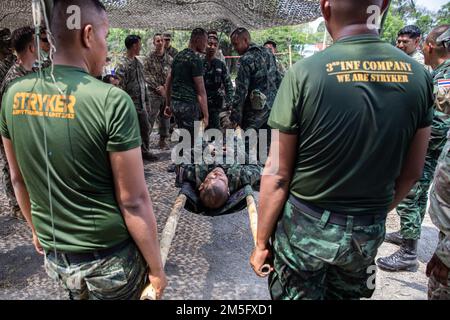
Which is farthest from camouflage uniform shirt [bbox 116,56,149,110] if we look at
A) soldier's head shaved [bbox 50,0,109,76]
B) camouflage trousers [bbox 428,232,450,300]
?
camouflage trousers [bbox 428,232,450,300]

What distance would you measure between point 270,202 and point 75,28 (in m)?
0.96

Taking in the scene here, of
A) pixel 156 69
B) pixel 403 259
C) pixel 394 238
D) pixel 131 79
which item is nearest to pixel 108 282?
pixel 403 259

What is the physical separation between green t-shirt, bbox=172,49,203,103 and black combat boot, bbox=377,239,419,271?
10.2 ft

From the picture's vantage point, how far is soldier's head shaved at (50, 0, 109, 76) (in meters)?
1.18

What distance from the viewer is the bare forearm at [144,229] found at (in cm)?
125

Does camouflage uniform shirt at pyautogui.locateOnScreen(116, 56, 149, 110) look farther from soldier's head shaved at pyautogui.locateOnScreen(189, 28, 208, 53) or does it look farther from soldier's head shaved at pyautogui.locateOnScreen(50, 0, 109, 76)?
soldier's head shaved at pyautogui.locateOnScreen(50, 0, 109, 76)

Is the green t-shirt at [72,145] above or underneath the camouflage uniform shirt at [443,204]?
above

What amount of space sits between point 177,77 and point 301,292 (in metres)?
3.87

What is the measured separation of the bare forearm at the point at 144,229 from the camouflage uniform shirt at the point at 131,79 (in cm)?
418

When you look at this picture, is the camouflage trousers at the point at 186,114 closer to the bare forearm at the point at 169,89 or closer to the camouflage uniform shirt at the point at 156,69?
the bare forearm at the point at 169,89

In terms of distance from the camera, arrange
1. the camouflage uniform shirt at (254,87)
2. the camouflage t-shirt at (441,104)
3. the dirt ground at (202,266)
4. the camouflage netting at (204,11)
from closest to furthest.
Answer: the dirt ground at (202,266), the camouflage t-shirt at (441,104), the camouflage netting at (204,11), the camouflage uniform shirt at (254,87)

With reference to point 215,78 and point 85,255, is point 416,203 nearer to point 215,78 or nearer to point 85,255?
point 85,255

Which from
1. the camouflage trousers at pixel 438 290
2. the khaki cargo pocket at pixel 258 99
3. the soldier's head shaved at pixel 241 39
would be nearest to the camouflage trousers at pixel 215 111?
the khaki cargo pocket at pixel 258 99
